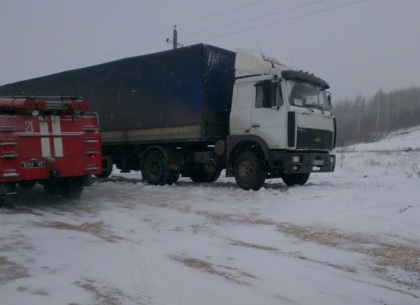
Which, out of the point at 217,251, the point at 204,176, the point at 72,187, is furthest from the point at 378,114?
the point at 217,251

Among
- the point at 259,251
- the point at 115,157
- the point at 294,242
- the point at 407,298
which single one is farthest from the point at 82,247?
the point at 115,157

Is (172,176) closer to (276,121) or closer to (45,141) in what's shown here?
(276,121)

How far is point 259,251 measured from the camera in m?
4.69

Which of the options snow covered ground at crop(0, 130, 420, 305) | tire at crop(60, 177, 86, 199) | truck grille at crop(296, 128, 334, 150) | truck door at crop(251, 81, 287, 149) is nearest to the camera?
snow covered ground at crop(0, 130, 420, 305)

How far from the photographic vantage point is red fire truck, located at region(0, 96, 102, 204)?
7.20 metres

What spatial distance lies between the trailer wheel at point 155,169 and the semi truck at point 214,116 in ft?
0.10

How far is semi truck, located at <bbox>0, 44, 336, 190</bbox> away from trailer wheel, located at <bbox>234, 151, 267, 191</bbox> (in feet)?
0.08

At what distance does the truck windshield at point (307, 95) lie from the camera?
30.8ft

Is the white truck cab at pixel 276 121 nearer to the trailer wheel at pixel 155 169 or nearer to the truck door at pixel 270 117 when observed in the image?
the truck door at pixel 270 117

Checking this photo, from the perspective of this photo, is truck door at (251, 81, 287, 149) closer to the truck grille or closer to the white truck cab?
the white truck cab

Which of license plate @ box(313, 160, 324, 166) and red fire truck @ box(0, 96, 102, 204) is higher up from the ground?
red fire truck @ box(0, 96, 102, 204)

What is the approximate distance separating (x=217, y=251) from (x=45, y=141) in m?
4.73

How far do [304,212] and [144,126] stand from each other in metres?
6.08

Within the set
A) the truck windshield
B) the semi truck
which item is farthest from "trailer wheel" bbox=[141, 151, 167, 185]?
the truck windshield
